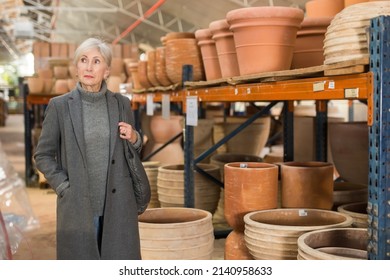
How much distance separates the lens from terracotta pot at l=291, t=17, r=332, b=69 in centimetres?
248

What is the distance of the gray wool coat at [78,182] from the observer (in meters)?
2.02

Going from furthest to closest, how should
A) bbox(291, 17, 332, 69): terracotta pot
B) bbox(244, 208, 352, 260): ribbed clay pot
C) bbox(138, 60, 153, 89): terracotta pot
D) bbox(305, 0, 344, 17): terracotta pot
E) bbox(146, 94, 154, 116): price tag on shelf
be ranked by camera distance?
bbox(138, 60, 153, 89): terracotta pot → bbox(146, 94, 154, 116): price tag on shelf → bbox(305, 0, 344, 17): terracotta pot → bbox(291, 17, 332, 69): terracotta pot → bbox(244, 208, 352, 260): ribbed clay pot

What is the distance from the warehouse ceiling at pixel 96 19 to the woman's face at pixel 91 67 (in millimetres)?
6042

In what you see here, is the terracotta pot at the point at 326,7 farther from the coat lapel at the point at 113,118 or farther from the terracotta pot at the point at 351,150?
the coat lapel at the point at 113,118

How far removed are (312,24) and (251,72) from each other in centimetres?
36

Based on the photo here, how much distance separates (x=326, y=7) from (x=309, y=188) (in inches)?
36.0

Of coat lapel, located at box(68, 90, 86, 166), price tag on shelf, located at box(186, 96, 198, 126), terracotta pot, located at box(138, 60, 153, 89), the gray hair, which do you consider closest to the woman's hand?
coat lapel, located at box(68, 90, 86, 166)

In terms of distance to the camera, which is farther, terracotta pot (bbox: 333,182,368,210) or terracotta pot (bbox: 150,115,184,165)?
terracotta pot (bbox: 150,115,184,165)

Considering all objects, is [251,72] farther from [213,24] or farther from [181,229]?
[181,229]

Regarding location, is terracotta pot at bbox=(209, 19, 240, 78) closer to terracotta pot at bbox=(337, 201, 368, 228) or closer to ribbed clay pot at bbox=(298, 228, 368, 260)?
terracotta pot at bbox=(337, 201, 368, 228)

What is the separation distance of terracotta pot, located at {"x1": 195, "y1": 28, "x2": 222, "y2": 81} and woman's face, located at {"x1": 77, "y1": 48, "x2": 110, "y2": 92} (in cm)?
121

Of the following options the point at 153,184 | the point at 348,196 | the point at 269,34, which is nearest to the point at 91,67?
the point at 269,34
